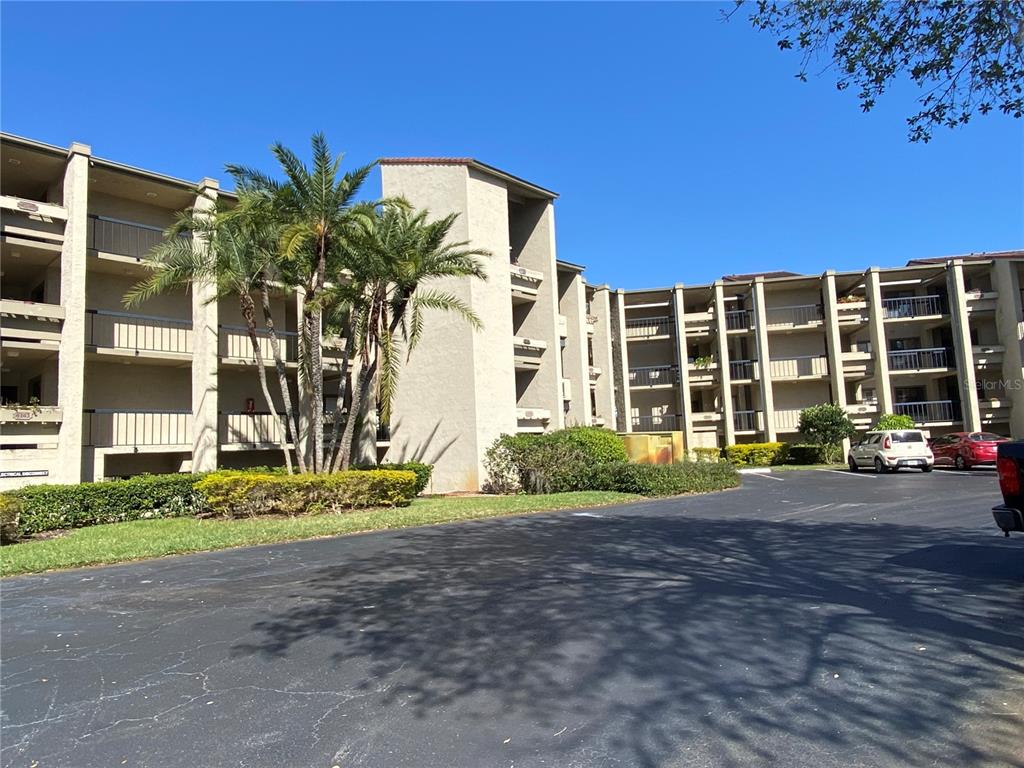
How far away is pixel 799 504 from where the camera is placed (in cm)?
1491

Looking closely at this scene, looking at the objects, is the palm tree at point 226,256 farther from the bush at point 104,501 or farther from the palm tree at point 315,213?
the bush at point 104,501

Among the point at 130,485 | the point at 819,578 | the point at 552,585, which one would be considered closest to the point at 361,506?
the point at 130,485

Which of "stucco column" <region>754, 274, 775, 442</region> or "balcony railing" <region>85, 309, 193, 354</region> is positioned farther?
"stucco column" <region>754, 274, 775, 442</region>

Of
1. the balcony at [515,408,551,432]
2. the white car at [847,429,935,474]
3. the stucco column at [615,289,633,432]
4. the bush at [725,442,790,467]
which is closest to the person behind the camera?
the balcony at [515,408,551,432]

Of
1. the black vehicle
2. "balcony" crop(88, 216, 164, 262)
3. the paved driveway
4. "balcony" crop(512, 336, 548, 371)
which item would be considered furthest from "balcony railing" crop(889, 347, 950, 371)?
"balcony" crop(88, 216, 164, 262)

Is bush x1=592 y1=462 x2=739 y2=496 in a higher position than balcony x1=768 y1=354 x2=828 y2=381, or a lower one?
lower

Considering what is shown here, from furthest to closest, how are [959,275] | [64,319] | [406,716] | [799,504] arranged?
[959,275]
[64,319]
[799,504]
[406,716]

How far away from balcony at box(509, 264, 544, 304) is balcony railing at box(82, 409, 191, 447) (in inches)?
481

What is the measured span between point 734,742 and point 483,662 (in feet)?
6.36

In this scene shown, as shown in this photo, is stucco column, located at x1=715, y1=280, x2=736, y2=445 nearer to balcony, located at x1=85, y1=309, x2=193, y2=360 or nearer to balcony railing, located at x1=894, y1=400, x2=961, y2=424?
balcony railing, located at x1=894, y1=400, x2=961, y2=424

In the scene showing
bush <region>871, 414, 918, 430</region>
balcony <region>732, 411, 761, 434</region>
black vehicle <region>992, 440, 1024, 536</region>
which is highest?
balcony <region>732, 411, 761, 434</region>

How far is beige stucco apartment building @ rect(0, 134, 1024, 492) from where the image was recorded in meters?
18.2

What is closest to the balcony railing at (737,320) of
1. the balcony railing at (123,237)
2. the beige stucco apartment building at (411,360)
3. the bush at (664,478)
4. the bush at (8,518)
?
the beige stucco apartment building at (411,360)

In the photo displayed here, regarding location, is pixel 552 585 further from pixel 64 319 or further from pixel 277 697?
pixel 64 319
